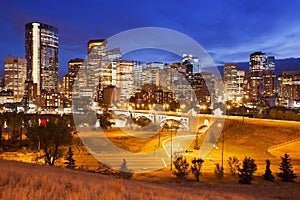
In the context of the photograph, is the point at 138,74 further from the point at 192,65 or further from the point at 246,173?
the point at 246,173

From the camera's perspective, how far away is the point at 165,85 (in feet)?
538

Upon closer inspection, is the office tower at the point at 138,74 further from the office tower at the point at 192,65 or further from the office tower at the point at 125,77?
the office tower at the point at 192,65

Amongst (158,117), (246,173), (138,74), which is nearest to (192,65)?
(138,74)

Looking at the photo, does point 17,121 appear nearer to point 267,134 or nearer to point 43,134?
point 43,134

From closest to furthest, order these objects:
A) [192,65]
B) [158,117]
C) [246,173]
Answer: [246,173], [158,117], [192,65]

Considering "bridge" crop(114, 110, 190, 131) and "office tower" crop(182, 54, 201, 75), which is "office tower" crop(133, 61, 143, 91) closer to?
"office tower" crop(182, 54, 201, 75)

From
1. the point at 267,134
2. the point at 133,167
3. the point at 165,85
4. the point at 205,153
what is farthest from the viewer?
the point at 165,85

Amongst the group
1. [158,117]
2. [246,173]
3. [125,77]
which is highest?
[125,77]

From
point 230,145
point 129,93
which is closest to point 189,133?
point 230,145

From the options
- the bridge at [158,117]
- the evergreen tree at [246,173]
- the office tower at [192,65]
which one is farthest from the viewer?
the office tower at [192,65]

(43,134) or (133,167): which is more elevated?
(43,134)

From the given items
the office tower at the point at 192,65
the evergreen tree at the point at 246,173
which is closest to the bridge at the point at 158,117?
the evergreen tree at the point at 246,173

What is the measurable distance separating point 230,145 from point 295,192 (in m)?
21.9

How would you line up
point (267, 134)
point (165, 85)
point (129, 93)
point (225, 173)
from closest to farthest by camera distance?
1. point (225, 173)
2. point (267, 134)
3. point (165, 85)
4. point (129, 93)
